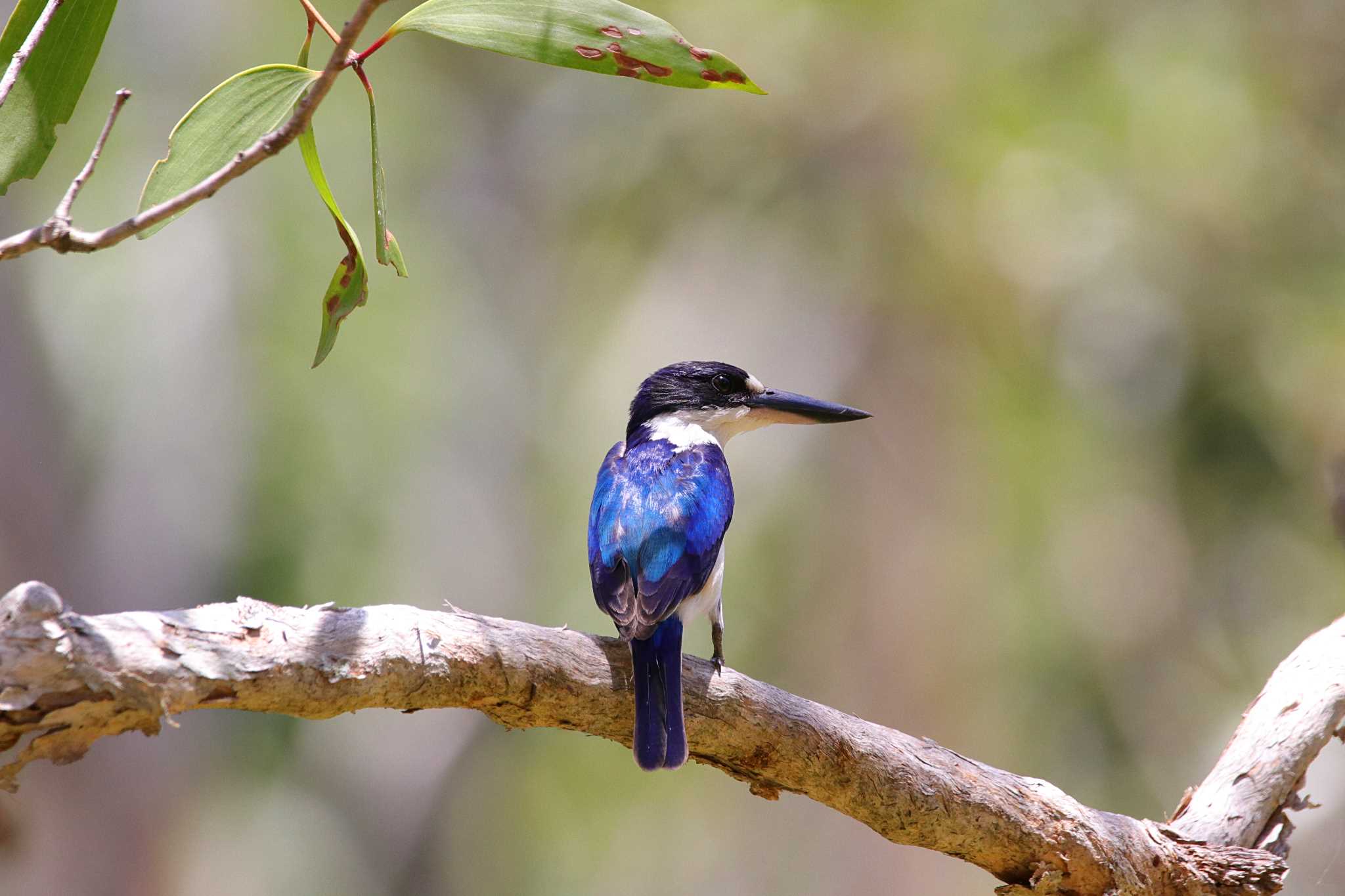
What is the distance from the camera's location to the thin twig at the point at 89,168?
5.91 feet

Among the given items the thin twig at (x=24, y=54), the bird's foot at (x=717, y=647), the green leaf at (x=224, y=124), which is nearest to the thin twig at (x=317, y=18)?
the green leaf at (x=224, y=124)

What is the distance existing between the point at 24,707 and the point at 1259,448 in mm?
10009

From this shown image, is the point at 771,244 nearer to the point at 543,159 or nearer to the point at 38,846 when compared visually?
the point at 543,159

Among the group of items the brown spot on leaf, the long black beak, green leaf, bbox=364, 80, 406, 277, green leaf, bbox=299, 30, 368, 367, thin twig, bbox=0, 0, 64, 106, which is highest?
the brown spot on leaf

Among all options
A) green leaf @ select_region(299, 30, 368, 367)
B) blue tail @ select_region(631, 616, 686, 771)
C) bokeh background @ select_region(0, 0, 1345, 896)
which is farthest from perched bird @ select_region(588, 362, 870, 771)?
bokeh background @ select_region(0, 0, 1345, 896)

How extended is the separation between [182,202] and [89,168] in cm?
18

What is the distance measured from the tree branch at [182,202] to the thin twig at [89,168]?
0.03m

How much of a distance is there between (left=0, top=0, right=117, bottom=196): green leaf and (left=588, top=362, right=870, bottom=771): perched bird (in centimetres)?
153

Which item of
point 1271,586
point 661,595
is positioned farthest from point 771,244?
point 661,595

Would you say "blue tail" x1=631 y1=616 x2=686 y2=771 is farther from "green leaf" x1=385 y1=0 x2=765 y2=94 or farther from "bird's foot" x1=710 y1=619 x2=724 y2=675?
"green leaf" x1=385 y1=0 x2=765 y2=94

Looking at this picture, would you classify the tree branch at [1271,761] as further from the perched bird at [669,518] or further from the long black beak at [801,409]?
the long black beak at [801,409]

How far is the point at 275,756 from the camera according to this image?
11.8m

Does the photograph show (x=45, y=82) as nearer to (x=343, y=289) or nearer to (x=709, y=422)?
(x=343, y=289)

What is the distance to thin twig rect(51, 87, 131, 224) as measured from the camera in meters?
1.80
